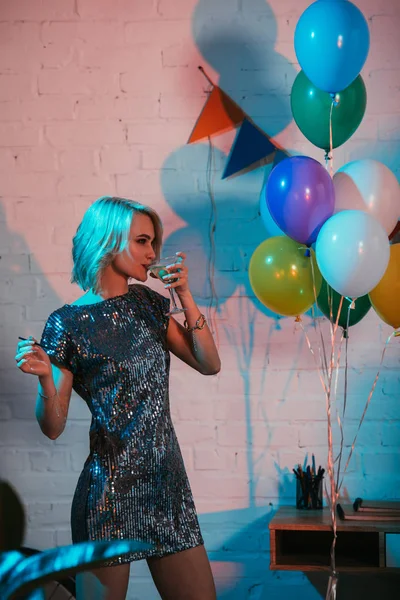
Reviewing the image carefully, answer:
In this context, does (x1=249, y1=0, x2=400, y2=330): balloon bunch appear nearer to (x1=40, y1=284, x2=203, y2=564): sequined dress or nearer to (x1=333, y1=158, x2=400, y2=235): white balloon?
(x1=333, y1=158, x2=400, y2=235): white balloon

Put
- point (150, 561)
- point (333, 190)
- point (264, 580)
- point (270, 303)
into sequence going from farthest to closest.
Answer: point (264, 580) < point (270, 303) < point (333, 190) < point (150, 561)

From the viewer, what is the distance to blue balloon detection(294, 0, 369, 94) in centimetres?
198

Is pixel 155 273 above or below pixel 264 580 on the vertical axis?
above

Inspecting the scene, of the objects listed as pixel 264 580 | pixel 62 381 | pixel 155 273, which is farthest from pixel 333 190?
Answer: pixel 264 580

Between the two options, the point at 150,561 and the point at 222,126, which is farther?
the point at 222,126

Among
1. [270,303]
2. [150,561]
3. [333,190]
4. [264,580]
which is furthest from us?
[264,580]

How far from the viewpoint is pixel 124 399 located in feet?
6.00

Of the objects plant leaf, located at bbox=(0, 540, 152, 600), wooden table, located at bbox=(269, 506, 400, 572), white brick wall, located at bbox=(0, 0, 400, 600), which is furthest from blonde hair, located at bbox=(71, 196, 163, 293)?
plant leaf, located at bbox=(0, 540, 152, 600)

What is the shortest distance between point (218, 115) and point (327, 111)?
62 cm

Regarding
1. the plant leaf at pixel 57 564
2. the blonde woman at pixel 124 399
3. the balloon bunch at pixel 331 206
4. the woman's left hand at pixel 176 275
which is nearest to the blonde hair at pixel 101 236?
the blonde woman at pixel 124 399

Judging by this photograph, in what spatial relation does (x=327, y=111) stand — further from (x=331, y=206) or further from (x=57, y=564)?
(x=57, y=564)

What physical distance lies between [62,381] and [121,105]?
126cm

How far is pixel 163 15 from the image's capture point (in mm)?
2676

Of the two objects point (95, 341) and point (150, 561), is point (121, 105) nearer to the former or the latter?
point (95, 341)
